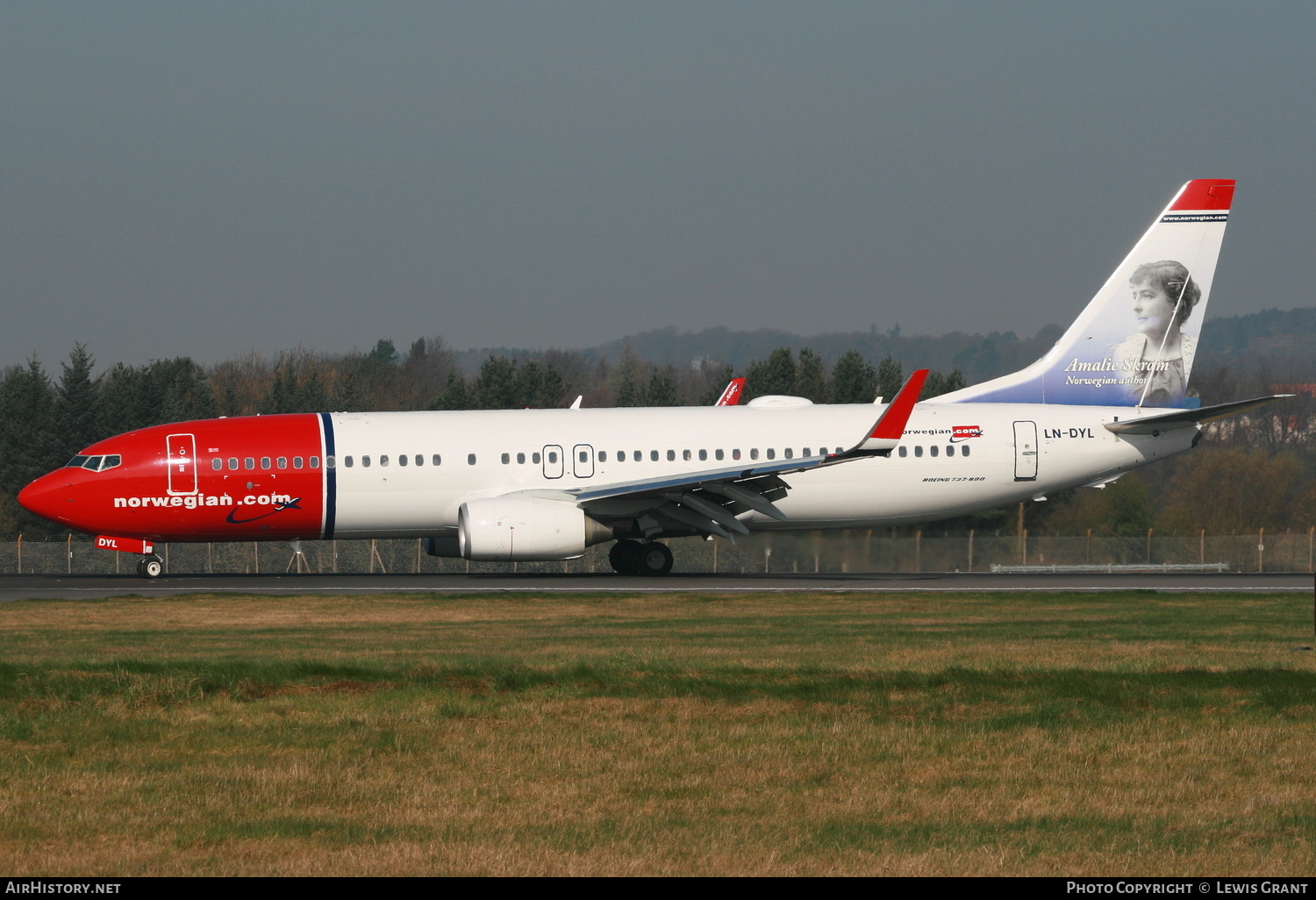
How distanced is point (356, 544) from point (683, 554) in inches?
409

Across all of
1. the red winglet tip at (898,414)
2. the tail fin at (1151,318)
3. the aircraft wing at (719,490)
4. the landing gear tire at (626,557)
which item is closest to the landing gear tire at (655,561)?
the landing gear tire at (626,557)

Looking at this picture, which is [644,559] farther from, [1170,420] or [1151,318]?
[1151,318]

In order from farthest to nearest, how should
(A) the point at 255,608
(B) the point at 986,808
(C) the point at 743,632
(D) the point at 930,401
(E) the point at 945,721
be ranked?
(D) the point at 930,401 → (A) the point at 255,608 → (C) the point at 743,632 → (E) the point at 945,721 → (B) the point at 986,808

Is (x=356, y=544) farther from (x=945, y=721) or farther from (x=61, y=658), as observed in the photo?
(x=945, y=721)

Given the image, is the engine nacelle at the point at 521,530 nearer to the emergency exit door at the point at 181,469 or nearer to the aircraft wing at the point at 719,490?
the aircraft wing at the point at 719,490

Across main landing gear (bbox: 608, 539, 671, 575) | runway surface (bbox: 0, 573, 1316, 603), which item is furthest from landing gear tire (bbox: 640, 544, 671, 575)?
runway surface (bbox: 0, 573, 1316, 603)

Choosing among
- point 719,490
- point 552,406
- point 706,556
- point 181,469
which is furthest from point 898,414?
point 552,406

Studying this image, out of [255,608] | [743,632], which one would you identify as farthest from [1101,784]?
[255,608]

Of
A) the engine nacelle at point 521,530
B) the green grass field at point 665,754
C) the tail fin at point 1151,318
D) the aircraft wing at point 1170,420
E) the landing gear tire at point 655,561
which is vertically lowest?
the green grass field at point 665,754

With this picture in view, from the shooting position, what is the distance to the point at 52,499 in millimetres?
32625

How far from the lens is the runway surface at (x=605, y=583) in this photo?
2992cm

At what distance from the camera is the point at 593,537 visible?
106ft

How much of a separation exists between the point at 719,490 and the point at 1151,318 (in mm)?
11663

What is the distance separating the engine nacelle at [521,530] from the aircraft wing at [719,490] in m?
0.73
